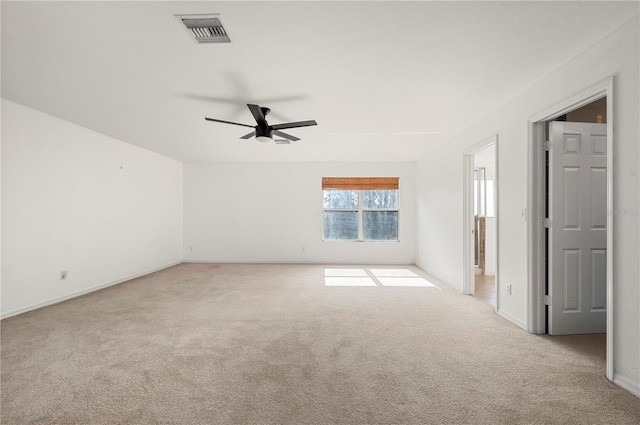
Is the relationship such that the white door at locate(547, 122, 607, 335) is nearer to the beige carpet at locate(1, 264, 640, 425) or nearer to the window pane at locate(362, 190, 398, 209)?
the beige carpet at locate(1, 264, 640, 425)

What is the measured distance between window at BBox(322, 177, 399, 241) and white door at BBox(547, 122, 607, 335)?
3.85 metres

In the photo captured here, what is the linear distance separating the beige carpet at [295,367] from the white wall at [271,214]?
2968 mm

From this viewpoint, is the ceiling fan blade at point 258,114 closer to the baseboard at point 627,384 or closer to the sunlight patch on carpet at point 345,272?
the sunlight patch on carpet at point 345,272

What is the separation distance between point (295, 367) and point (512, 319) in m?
2.46

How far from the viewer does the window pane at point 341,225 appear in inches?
261

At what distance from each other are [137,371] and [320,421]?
1.43 meters

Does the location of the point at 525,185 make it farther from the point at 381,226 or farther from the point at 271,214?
the point at 271,214

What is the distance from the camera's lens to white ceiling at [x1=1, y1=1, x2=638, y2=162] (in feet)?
5.76

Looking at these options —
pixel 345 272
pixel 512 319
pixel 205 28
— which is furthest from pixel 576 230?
pixel 205 28

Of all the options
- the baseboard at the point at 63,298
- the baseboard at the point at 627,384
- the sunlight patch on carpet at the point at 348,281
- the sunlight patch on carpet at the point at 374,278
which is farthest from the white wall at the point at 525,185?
the baseboard at the point at 63,298

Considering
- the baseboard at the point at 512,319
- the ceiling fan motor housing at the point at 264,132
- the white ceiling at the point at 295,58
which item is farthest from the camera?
the ceiling fan motor housing at the point at 264,132

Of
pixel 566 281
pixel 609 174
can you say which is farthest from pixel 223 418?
pixel 566 281

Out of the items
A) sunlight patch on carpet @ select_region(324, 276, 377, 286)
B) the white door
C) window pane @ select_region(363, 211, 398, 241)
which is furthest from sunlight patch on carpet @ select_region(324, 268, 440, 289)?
the white door

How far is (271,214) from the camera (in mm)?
6598
